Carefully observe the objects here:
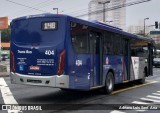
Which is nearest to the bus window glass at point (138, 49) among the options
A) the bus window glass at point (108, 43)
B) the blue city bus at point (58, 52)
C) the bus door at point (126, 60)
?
the bus door at point (126, 60)

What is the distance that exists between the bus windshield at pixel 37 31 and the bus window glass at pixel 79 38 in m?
0.54

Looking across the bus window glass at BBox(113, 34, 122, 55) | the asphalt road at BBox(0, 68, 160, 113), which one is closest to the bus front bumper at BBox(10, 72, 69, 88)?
→ the asphalt road at BBox(0, 68, 160, 113)

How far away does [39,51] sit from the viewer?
11820 mm

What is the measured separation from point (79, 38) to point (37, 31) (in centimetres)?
148

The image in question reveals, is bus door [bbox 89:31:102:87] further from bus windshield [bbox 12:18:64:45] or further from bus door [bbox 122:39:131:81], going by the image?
bus door [bbox 122:39:131:81]

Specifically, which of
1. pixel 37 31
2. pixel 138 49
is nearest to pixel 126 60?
pixel 138 49

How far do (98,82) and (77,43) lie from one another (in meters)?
2.54

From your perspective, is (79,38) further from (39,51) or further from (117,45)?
(117,45)

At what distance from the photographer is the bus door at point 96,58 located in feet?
44.0

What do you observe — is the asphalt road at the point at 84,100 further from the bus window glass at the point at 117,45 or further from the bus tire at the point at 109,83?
the bus window glass at the point at 117,45

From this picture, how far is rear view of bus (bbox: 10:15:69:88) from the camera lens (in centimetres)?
1148

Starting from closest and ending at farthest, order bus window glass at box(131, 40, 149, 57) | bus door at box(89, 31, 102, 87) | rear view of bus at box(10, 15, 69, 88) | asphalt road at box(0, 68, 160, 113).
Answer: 1. asphalt road at box(0, 68, 160, 113)
2. rear view of bus at box(10, 15, 69, 88)
3. bus door at box(89, 31, 102, 87)
4. bus window glass at box(131, 40, 149, 57)

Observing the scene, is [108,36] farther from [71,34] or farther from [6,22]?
[6,22]

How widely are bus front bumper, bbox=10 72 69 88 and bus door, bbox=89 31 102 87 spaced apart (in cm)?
209
